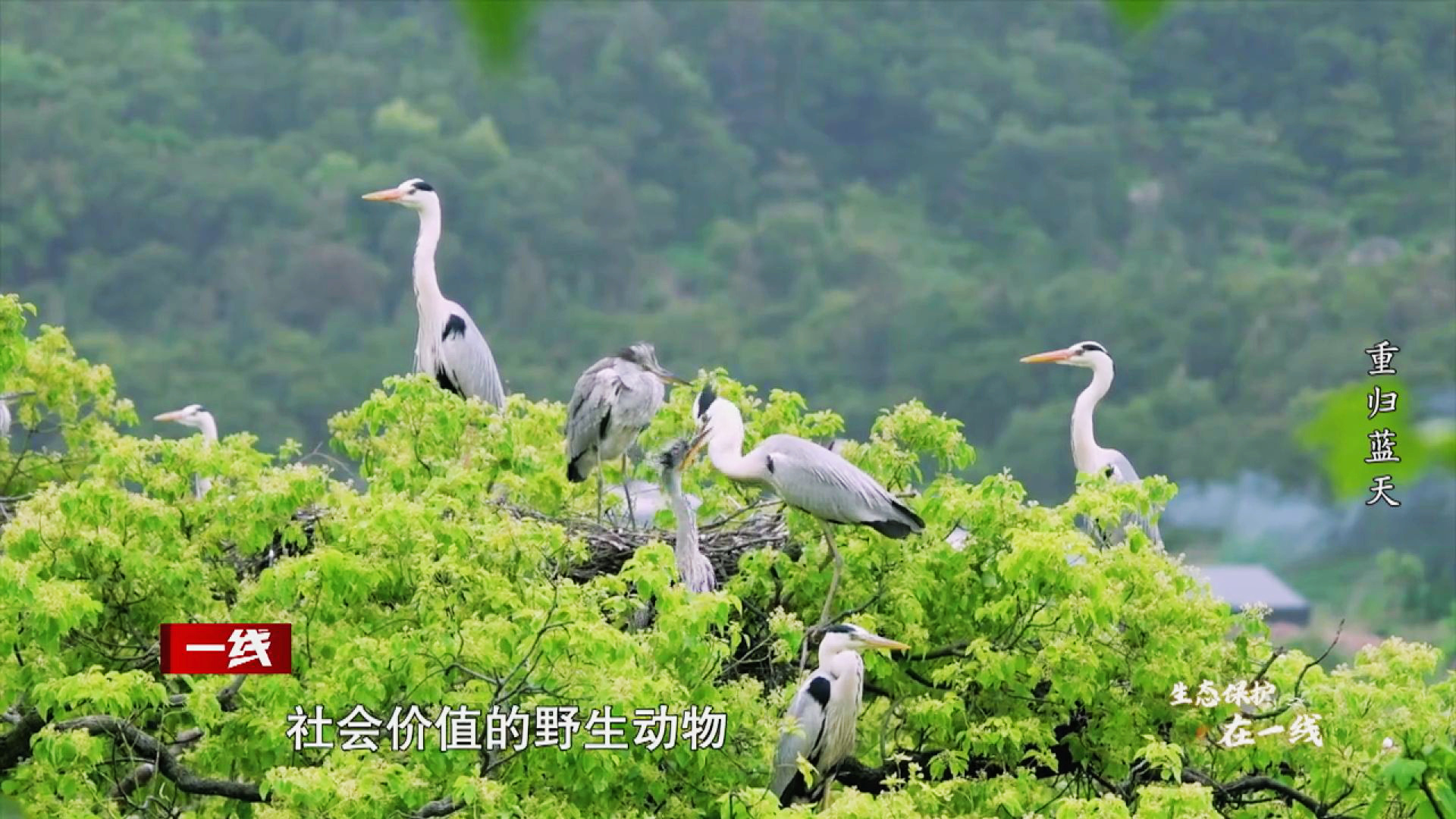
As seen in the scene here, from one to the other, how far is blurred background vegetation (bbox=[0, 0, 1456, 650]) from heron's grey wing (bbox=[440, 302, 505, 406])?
2388 cm

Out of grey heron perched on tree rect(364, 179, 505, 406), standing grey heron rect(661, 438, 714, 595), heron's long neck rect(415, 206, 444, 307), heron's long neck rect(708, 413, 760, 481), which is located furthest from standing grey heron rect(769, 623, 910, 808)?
heron's long neck rect(415, 206, 444, 307)

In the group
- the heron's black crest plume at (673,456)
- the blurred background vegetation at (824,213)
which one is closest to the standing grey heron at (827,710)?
the heron's black crest plume at (673,456)

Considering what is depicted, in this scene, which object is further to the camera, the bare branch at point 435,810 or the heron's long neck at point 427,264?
the heron's long neck at point 427,264

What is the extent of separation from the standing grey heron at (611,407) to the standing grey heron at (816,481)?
62 centimetres

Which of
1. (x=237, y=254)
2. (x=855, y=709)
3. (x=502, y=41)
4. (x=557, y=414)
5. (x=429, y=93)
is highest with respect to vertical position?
(x=429, y=93)

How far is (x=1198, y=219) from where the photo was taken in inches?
1790

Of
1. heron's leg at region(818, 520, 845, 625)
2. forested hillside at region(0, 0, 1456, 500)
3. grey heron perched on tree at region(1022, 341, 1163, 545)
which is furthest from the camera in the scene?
forested hillside at region(0, 0, 1456, 500)

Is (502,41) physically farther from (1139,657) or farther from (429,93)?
(429,93)

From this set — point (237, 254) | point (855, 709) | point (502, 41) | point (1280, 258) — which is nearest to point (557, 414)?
point (855, 709)

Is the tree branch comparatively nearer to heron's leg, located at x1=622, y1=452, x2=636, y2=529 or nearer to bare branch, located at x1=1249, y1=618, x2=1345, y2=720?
heron's leg, located at x1=622, y1=452, x2=636, y2=529

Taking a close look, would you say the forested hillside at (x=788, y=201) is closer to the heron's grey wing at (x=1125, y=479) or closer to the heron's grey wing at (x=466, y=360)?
the heron's grey wing at (x=466, y=360)

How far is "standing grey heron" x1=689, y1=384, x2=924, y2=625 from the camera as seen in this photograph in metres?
6.70

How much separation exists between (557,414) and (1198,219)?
125ft

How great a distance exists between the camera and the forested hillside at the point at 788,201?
3850 centimetres
